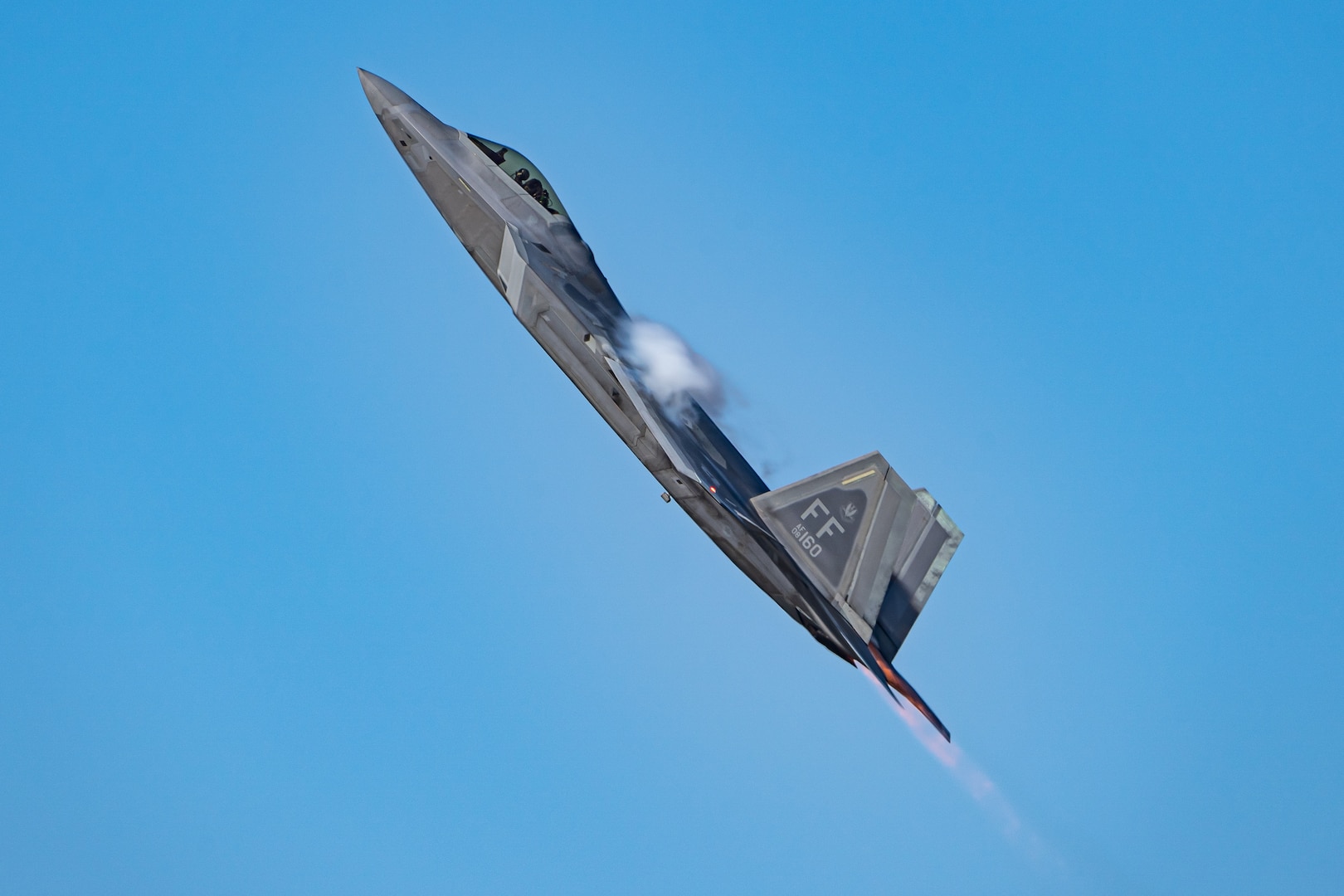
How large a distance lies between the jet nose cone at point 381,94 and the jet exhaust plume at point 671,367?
7557 millimetres

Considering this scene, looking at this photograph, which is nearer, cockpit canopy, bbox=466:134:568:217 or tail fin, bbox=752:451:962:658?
tail fin, bbox=752:451:962:658

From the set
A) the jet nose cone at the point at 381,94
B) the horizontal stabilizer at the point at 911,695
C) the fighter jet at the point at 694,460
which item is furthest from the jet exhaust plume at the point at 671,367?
the jet nose cone at the point at 381,94

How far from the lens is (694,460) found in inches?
798

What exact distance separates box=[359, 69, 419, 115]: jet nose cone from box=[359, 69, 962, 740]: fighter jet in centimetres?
4

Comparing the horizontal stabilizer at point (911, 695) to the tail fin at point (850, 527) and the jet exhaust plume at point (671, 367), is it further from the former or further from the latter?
the jet exhaust plume at point (671, 367)

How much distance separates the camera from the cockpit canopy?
25.2 m

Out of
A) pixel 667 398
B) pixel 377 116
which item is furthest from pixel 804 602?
pixel 377 116

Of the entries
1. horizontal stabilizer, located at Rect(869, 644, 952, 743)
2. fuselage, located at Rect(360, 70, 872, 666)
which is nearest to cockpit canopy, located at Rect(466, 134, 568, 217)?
fuselage, located at Rect(360, 70, 872, 666)

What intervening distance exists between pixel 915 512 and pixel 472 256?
35.3 feet

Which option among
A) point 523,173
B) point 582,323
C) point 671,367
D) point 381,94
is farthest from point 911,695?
point 381,94

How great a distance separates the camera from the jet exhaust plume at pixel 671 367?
21922 mm

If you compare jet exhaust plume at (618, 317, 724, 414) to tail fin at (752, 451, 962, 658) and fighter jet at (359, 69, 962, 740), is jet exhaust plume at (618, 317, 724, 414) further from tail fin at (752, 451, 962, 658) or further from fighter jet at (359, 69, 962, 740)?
tail fin at (752, 451, 962, 658)

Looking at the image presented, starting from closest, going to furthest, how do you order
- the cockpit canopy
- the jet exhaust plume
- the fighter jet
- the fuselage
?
the fighter jet < the fuselage < the jet exhaust plume < the cockpit canopy

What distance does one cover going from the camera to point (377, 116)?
25594 mm
